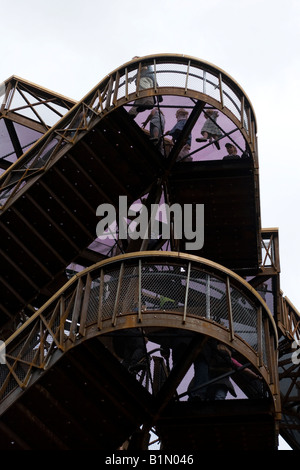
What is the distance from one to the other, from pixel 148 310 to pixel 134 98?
21.4 ft

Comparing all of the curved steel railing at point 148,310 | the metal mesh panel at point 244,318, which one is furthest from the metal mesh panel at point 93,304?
the metal mesh panel at point 244,318

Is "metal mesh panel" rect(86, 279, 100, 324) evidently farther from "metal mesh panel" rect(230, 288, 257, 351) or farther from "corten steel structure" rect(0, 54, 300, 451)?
"metal mesh panel" rect(230, 288, 257, 351)

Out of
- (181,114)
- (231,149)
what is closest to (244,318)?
(231,149)

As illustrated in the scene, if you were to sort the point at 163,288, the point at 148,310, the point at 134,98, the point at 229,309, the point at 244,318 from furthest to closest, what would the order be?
the point at 134,98
the point at 244,318
the point at 163,288
the point at 229,309
the point at 148,310

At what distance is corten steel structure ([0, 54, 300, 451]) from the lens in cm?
1945

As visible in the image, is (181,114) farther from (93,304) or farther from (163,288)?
(93,304)

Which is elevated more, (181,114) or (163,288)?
(181,114)

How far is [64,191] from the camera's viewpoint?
2431cm

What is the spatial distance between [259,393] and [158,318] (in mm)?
3678

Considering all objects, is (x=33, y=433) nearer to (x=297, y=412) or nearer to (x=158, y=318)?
(x=158, y=318)

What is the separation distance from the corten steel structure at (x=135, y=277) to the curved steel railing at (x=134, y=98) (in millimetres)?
41

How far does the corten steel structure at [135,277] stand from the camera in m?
19.5

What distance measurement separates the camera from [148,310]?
749 inches
